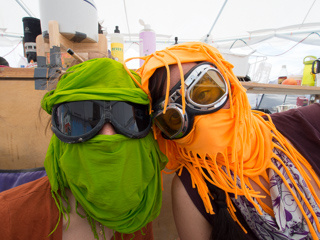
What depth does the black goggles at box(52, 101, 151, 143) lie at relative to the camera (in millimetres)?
566

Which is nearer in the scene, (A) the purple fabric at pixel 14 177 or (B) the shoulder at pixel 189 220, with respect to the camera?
(B) the shoulder at pixel 189 220

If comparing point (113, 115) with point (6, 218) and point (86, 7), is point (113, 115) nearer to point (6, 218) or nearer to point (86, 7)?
point (6, 218)

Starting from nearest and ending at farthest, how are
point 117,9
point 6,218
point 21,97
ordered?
point 6,218 → point 21,97 → point 117,9

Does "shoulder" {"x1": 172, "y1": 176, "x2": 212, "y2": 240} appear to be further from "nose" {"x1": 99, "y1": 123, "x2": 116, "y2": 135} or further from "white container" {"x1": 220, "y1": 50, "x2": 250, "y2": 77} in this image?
"white container" {"x1": 220, "y1": 50, "x2": 250, "y2": 77}

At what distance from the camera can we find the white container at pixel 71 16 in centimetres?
88

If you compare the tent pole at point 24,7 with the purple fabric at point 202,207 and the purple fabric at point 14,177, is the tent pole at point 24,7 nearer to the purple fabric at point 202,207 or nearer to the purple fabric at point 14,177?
the purple fabric at point 14,177

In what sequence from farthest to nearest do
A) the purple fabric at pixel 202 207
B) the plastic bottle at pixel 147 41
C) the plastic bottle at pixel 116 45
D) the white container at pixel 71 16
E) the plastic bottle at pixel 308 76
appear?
the plastic bottle at pixel 308 76 < the plastic bottle at pixel 147 41 < the plastic bottle at pixel 116 45 < the white container at pixel 71 16 < the purple fabric at pixel 202 207

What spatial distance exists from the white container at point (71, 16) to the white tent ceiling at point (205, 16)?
2.45 meters

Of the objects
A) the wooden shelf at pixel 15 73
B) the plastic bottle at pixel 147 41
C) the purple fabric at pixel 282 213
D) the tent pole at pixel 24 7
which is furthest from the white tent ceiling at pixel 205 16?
the purple fabric at pixel 282 213

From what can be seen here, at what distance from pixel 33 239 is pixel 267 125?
1124mm

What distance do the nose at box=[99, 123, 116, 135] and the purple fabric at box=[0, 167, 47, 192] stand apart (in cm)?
71

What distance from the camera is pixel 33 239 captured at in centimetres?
61

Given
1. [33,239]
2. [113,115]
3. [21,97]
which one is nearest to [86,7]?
[21,97]

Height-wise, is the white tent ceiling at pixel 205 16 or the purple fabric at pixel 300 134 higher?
the white tent ceiling at pixel 205 16
